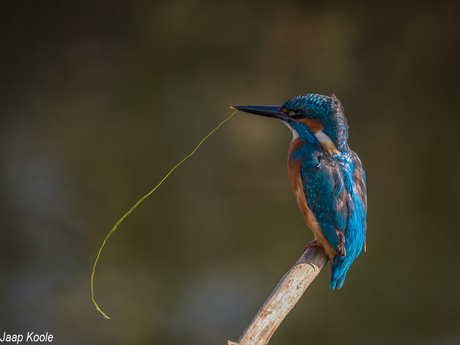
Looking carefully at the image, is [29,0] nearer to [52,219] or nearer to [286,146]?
[52,219]

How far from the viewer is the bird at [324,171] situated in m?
1.07

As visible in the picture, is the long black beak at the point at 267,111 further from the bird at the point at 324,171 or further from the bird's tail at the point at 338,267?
the bird's tail at the point at 338,267

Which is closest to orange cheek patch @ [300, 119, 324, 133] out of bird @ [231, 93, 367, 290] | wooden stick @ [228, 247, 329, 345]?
bird @ [231, 93, 367, 290]

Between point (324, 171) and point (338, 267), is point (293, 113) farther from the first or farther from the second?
point (338, 267)

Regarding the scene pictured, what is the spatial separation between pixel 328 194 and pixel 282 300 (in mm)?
305

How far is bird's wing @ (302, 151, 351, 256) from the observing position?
1.10 m

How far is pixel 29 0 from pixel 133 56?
0.65 meters

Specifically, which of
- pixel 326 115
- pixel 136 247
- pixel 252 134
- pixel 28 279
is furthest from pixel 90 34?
pixel 326 115

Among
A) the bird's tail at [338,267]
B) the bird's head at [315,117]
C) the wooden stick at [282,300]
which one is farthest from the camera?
the bird's tail at [338,267]

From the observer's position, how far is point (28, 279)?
2648 mm

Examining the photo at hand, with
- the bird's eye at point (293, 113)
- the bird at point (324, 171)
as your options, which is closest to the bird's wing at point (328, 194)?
the bird at point (324, 171)

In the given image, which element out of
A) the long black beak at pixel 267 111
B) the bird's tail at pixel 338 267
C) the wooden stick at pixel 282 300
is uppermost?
the long black beak at pixel 267 111

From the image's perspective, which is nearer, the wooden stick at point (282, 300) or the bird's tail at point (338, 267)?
the wooden stick at point (282, 300)

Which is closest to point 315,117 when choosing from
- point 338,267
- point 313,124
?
point 313,124
